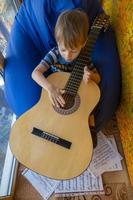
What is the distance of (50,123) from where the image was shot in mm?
1047

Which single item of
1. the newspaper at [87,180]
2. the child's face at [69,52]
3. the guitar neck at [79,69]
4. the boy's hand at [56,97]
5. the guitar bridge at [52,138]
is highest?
the child's face at [69,52]

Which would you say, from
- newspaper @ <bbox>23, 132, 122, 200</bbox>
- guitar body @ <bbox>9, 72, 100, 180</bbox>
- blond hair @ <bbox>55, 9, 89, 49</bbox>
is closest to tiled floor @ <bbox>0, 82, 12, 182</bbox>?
newspaper @ <bbox>23, 132, 122, 200</bbox>

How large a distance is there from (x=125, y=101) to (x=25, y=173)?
65 cm

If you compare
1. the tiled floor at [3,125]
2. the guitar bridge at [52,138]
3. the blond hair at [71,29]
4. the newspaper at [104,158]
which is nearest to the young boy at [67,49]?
the blond hair at [71,29]

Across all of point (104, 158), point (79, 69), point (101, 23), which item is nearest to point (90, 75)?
point (79, 69)

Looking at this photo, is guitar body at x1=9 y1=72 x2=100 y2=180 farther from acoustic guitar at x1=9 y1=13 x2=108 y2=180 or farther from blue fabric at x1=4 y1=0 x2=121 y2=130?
Result: blue fabric at x1=4 y1=0 x2=121 y2=130

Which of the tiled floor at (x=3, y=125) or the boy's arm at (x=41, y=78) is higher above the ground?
A: the boy's arm at (x=41, y=78)

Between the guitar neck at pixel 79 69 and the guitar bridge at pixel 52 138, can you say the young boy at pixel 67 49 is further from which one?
the guitar bridge at pixel 52 138

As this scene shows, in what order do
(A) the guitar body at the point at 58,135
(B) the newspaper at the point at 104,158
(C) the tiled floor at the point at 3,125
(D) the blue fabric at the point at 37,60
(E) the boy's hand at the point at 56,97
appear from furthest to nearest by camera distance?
(C) the tiled floor at the point at 3,125 < (B) the newspaper at the point at 104,158 < (D) the blue fabric at the point at 37,60 < (E) the boy's hand at the point at 56,97 < (A) the guitar body at the point at 58,135

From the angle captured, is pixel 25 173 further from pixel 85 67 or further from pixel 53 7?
pixel 53 7

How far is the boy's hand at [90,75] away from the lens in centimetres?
108

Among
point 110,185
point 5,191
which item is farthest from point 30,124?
point 110,185

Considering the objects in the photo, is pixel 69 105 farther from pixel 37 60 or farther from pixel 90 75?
pixel 37 60

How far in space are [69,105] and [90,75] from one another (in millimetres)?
161
